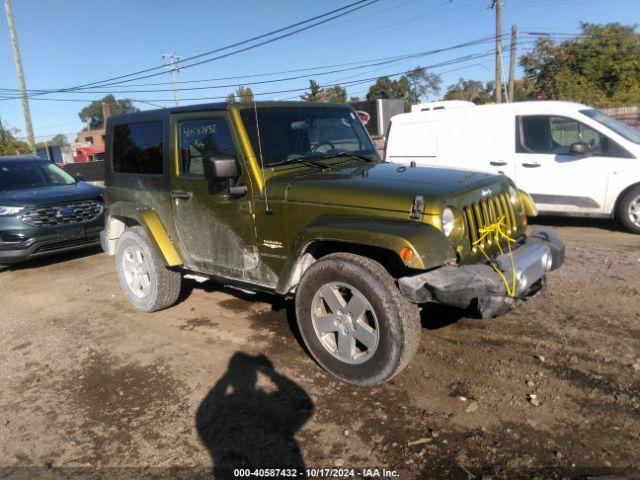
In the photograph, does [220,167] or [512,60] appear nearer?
[220,167]

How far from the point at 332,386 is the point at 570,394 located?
60.0 inches

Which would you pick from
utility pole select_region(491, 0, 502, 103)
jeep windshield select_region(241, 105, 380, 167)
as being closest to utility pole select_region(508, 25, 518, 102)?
utility pole select_region(491, 0, 502, 103)

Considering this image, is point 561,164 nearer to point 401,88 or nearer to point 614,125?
point 614,125

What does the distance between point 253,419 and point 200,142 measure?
2.35 meters

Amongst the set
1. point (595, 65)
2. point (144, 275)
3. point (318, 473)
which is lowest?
point (318, 473)

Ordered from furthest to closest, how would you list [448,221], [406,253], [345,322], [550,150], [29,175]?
[29,175]
[550,150]
[345,322]
[448,221]
[406,253]

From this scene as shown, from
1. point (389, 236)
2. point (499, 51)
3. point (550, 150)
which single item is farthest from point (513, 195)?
point (499, 51)

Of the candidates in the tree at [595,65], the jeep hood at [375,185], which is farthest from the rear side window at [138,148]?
the tree at [595,65]

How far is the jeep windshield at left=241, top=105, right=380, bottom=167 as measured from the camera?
3.92m

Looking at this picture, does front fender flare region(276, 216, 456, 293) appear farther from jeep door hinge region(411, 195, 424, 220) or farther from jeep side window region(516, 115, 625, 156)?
jeep side window region(516, 115, 625, 156)

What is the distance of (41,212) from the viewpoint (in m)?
7.08

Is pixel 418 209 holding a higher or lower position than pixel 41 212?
higher

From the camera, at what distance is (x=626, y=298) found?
461cm

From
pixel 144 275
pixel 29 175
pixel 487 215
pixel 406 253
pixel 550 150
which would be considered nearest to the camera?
pixel 406 253
